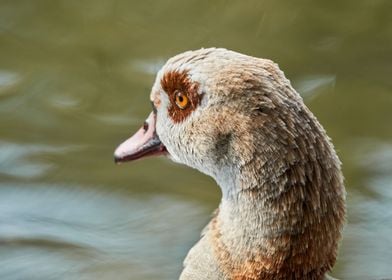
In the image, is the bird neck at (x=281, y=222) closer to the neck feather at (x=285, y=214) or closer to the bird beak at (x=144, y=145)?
the neck feather at (x=285, y=214)

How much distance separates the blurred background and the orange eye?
4.30 feet

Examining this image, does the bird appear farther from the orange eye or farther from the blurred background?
the blurred background

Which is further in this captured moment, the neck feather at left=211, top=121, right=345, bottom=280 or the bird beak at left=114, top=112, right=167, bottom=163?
the bird beak at left=114, top=112, right=167, bottom=163

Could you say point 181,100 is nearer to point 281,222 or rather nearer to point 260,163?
point 260,163

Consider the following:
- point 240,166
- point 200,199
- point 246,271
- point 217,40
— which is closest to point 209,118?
point 240,166

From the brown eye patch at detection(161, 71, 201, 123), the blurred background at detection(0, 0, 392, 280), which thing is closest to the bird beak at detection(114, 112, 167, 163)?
the brown eye patch at detection(161, 71, 201, 123)

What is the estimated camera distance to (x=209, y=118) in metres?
3.46

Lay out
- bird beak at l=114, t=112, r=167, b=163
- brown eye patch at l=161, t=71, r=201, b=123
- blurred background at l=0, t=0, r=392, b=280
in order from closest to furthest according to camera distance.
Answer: brown eye patch at l=161, t=71, r=201, b=123 → bird beak at l=114, t=112, r=167, b=163 → blurred background at l=0, t=0, r=392, b=280

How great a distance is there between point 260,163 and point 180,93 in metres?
0.40

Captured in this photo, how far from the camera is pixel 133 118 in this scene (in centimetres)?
566

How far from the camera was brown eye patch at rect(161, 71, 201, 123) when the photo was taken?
350 cm

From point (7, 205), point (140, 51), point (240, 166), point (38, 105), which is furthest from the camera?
point (140, 51)

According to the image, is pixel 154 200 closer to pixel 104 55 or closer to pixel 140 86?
pixel 140 86

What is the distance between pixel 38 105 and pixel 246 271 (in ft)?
8.34
